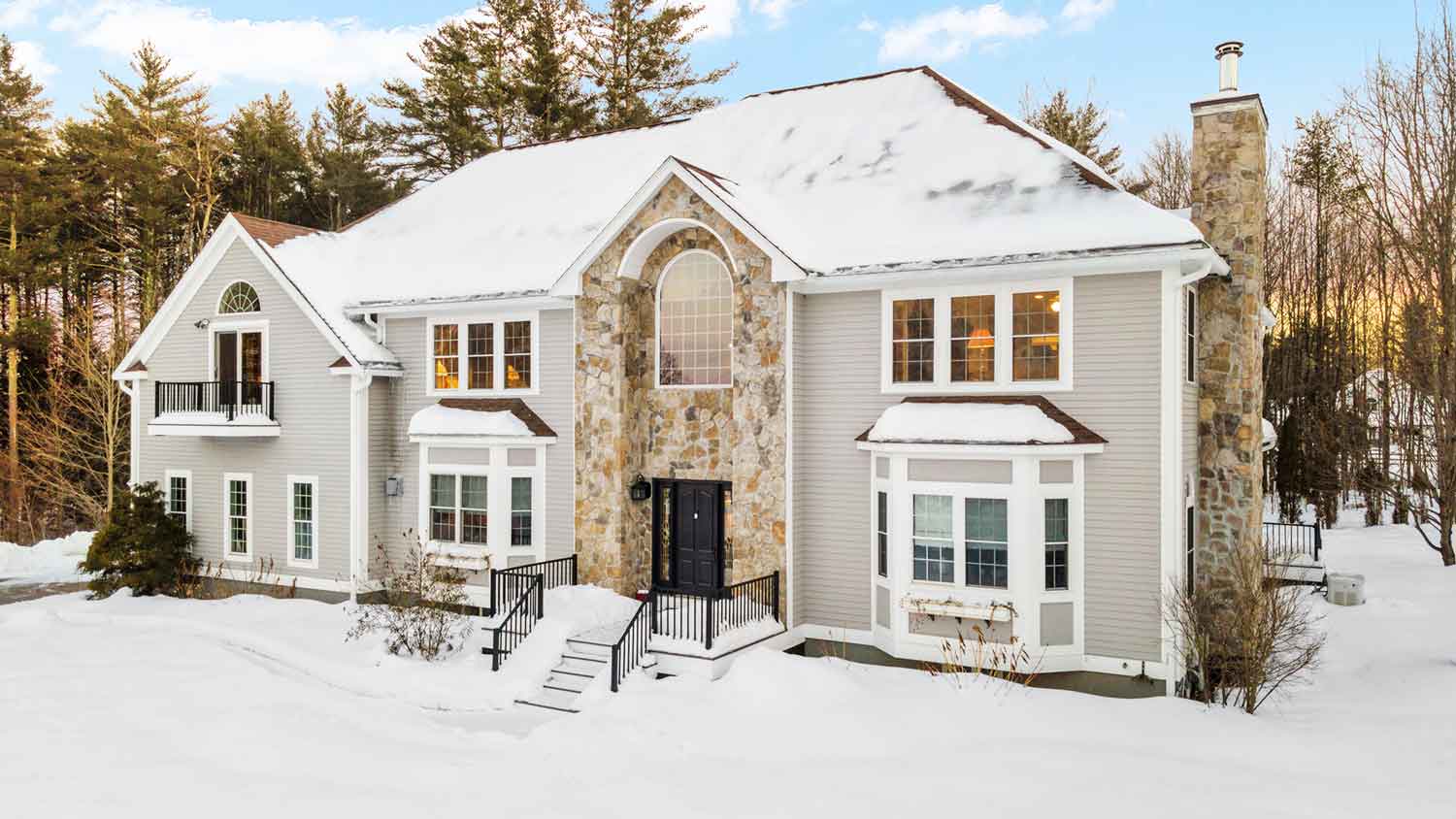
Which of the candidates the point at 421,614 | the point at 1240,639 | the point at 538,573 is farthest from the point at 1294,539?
the point at 421,614

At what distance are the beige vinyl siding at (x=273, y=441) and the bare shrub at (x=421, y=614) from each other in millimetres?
1900

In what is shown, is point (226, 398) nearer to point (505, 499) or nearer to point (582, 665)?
point (505, 499)

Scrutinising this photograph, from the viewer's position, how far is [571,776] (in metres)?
9.94

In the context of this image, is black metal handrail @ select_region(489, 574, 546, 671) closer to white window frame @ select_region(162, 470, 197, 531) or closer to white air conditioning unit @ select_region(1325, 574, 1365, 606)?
white window frame @ select_region(162, 470, 197, 531)

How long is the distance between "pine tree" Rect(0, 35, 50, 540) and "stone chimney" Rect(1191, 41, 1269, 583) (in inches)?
1374

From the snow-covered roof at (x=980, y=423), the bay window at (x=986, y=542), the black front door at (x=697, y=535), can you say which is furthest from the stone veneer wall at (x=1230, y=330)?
the black front door at (x=697, y=535)

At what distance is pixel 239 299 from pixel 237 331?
0.73m

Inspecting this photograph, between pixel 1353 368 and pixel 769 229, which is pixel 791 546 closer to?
pixel 769 229

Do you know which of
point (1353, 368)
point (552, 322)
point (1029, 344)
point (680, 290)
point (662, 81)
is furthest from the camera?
point (662, 81)

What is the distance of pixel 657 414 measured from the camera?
1603cm

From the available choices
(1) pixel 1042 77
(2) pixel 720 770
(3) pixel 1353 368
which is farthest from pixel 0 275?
(3) pixel 1353 368

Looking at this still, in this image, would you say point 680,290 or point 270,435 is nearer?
point 680,290

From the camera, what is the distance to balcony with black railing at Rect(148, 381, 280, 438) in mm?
18719

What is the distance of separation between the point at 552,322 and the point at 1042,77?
1089 inches
